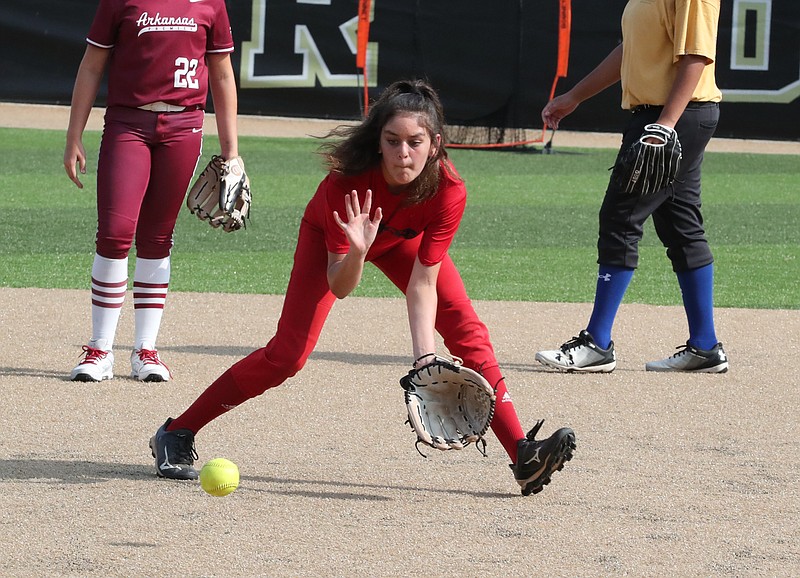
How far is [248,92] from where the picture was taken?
18109 mm

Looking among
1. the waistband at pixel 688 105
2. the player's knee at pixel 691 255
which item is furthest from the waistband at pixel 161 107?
the player's knee at pixel 691 255

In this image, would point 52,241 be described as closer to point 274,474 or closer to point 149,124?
point 149,124

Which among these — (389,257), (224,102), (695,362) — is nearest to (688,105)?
(695,362)

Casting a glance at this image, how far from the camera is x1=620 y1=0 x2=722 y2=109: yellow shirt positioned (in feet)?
18.5

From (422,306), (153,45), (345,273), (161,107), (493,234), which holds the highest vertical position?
(153,45)

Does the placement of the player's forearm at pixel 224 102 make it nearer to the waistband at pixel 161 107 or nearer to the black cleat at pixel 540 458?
the waistband at pixel 161 107

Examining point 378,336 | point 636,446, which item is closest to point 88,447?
point 636,446

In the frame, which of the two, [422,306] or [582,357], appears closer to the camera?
[422,306]

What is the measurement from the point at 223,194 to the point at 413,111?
186cm

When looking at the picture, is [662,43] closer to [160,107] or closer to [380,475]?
[160,107]

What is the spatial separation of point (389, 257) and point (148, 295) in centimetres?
189

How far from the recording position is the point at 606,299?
601 cm

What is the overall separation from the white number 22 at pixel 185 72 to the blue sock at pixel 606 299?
2.04 meters

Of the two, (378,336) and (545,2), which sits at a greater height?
(545,2)
